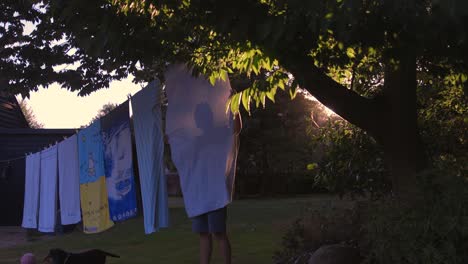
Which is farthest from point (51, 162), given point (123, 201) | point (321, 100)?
point (321, 100)

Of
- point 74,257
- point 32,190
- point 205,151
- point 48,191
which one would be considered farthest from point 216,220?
point 32,190

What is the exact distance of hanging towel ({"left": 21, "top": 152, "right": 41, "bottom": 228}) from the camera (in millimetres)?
10707

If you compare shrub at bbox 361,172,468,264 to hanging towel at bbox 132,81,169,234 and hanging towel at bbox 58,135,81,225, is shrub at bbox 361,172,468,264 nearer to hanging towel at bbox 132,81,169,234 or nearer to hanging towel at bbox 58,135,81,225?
hanging towel at bbox 132,81,169,234

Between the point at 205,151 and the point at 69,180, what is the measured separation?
138 inches

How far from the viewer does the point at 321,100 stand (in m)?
5.79

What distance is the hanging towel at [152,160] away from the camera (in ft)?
19.3

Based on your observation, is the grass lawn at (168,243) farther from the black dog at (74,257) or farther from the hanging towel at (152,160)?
the black dog at (74,257)

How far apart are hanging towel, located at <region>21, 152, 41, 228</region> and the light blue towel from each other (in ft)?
10.3

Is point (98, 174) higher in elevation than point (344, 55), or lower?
lower

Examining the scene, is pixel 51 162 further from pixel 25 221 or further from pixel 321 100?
pixel 321 100

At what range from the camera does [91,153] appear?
7.22 meters

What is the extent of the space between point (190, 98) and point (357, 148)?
295cm

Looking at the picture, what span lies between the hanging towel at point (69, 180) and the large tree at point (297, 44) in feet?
8.97

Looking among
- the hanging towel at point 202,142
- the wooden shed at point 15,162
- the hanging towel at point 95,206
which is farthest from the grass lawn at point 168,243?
the wooden shed at point 15,162
